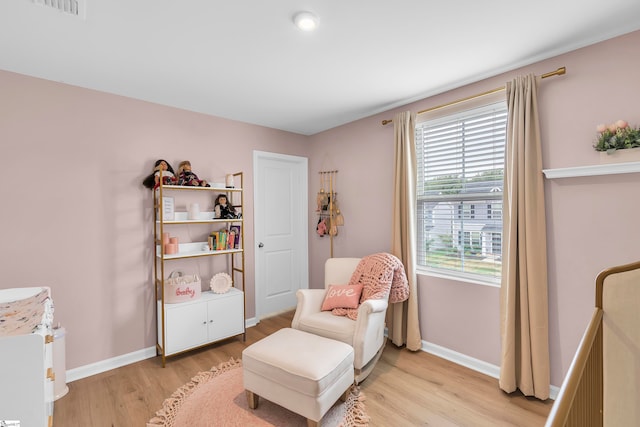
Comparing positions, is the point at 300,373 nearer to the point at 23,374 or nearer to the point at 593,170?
the point at 23,374

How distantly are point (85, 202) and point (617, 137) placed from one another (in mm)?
3920

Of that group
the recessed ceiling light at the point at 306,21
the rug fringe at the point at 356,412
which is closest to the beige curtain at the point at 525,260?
the rug fringe at the point at 356,412

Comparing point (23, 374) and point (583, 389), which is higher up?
point (583, 389)

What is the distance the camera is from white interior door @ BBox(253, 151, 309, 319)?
3.74m

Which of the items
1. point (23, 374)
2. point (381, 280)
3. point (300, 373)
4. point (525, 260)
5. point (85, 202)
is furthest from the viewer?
point (381, 280)

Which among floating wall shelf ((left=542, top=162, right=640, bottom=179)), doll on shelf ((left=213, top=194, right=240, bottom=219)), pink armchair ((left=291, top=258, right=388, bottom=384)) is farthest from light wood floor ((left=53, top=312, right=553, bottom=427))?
floating wall shelf ((left=542, top=162, right=640, bottom=179))

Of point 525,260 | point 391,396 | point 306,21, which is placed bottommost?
point 391,396

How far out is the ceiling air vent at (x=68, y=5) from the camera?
151 cm

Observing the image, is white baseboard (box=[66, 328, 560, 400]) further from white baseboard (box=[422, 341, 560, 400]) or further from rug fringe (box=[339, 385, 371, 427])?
rug fringe (box=[339, 385, 371, 427])

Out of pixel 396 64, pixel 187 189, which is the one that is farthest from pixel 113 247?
pixel 396 64

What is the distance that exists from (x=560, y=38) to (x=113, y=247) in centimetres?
381

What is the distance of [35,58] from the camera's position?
6.70 feet

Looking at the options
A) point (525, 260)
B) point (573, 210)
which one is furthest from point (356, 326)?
point (573, 210)

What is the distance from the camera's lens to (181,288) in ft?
9.08
